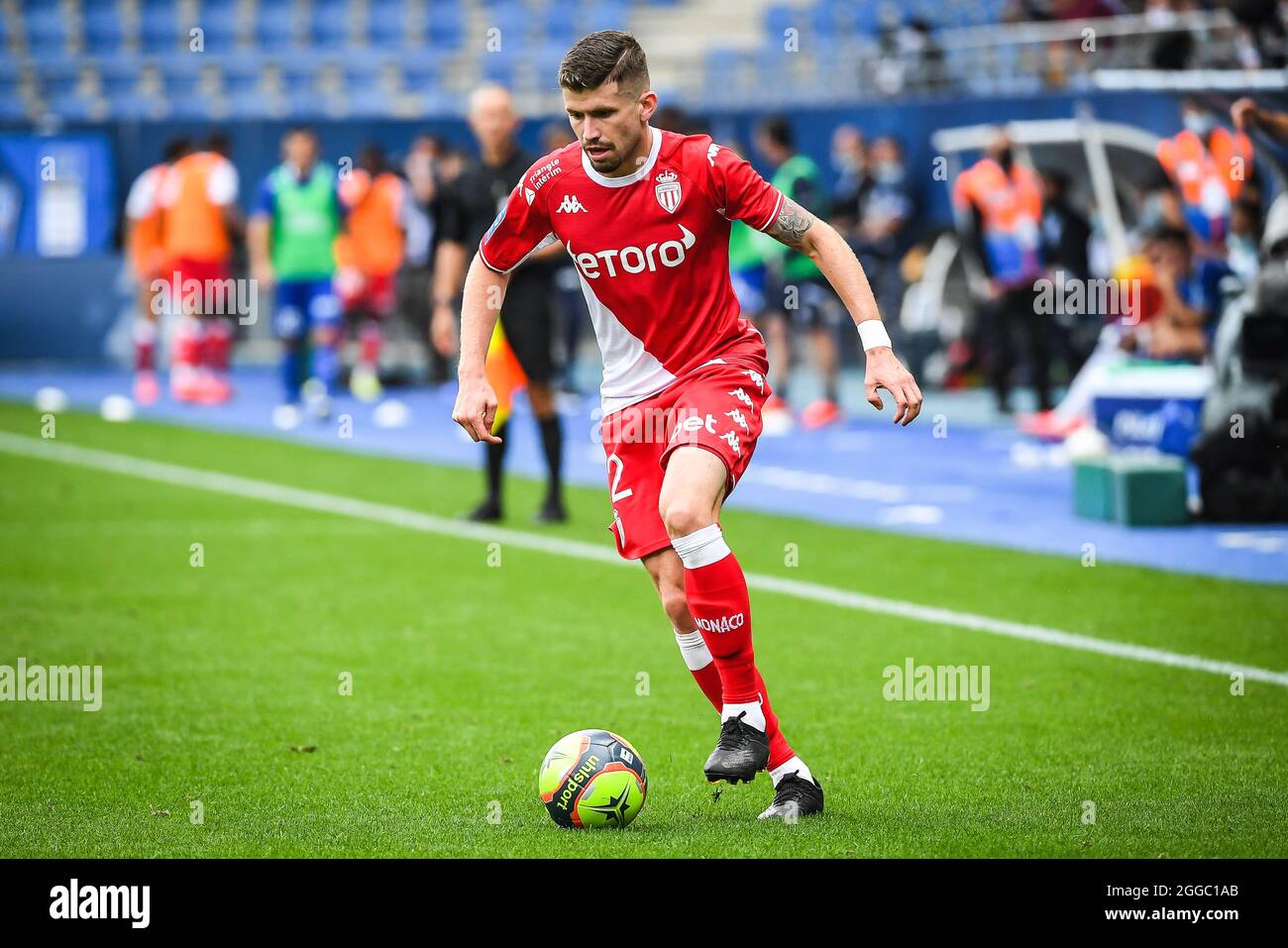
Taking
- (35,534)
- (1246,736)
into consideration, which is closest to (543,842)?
(1246,736)

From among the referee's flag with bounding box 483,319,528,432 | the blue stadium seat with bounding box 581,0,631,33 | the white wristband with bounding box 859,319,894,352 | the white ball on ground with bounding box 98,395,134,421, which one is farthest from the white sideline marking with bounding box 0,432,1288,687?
the blue stadium seat with bounding box 581,0,631,33

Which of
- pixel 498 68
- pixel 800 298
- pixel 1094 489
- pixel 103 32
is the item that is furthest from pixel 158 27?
pixel 1094 489

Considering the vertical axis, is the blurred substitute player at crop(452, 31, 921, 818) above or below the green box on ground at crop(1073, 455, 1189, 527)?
above

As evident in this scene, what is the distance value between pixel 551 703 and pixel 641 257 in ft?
7.41

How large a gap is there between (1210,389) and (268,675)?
6.71 m

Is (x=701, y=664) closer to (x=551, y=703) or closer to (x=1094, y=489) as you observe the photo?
(x=551, y=703)

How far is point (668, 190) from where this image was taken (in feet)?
18.6

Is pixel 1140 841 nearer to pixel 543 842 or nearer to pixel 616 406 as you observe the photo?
pixel 543 842

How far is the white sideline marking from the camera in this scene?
26.9 feet

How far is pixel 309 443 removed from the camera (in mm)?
17641

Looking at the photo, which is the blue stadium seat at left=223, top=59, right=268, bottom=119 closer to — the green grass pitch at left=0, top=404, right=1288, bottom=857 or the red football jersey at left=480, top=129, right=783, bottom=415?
the green grass pitch at left=0, top=404, right=1288, bottom=857

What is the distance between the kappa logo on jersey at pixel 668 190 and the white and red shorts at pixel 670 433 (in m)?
0.51

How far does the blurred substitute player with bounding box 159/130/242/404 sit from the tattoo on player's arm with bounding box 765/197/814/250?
15328 millimetres

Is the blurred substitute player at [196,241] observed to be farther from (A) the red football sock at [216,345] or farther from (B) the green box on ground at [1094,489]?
(B) the green box on ground at [1094,489]
